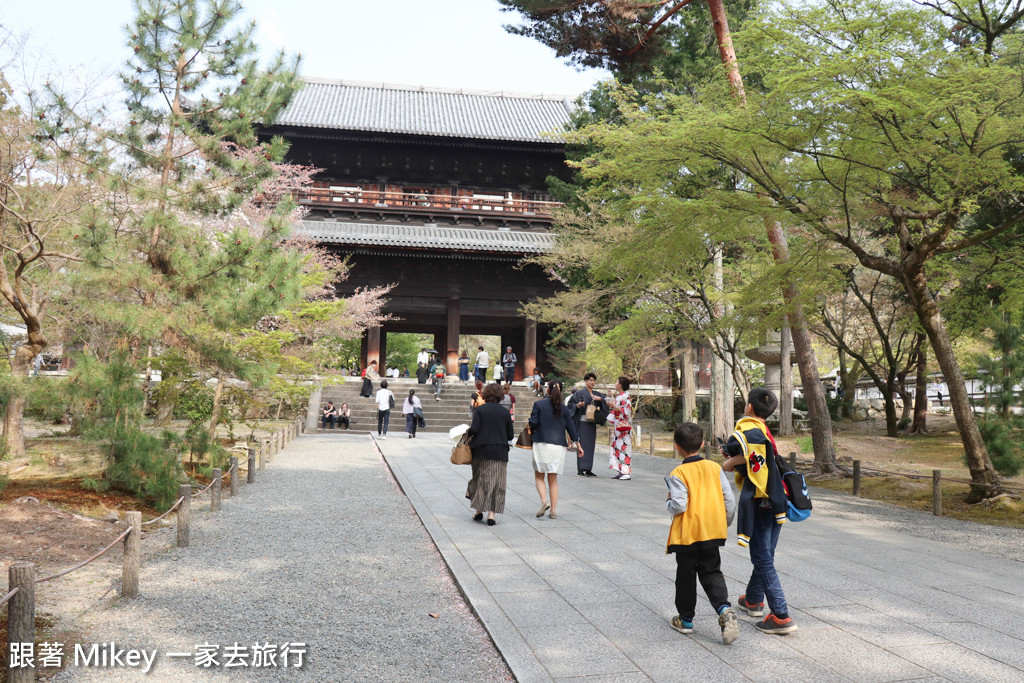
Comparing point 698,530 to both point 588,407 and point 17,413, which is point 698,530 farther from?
point 17,413

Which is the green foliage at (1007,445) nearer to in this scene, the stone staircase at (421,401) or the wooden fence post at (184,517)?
the wooden fence post at (184,517)

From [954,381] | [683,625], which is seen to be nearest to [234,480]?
[683,625]

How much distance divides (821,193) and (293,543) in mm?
6830

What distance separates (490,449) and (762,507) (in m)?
3.53

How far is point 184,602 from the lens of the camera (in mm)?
4730

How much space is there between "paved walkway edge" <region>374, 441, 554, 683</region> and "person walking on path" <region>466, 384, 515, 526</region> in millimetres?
560

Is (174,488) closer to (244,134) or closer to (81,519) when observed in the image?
(81,519)

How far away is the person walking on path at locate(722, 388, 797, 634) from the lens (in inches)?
157

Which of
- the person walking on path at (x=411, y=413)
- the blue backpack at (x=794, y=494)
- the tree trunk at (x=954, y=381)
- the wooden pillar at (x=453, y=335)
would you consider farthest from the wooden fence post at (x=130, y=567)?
the wooden pillar at (x=453, y=335)

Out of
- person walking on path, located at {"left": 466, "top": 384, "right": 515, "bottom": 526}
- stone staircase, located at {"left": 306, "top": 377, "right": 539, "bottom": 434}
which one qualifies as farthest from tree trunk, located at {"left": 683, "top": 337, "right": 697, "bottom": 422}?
person walking on path, located at {"left": 466, "top": 384, "right": 515, "bottom": 526}

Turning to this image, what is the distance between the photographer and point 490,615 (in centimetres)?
434

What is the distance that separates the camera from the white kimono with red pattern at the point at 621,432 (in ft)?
36.4

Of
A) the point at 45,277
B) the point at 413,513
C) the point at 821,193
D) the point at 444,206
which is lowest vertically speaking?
the point at 413,513

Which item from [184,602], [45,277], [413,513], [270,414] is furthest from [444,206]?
[184,602]
